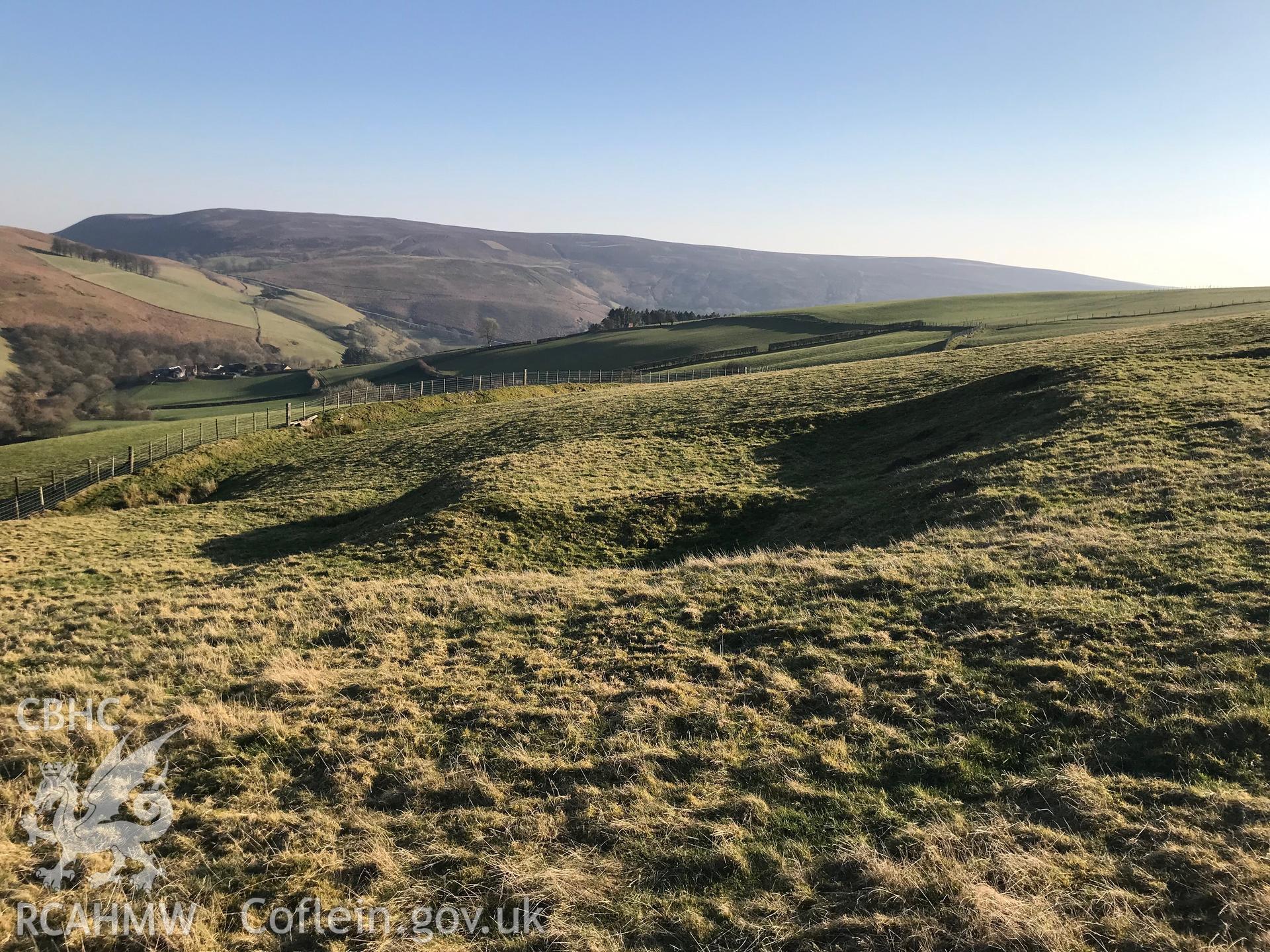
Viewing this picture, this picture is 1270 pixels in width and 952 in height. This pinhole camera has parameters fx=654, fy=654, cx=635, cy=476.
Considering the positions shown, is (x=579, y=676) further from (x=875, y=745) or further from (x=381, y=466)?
(x=381, y=466)

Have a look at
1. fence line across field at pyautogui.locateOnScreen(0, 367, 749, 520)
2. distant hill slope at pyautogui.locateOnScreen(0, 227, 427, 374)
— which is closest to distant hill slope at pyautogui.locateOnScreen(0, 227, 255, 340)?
distant hill slope at pyautogui.locateOnScreen(0, 227, 427, 374)

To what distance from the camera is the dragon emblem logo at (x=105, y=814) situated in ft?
21.7

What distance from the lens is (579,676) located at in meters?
9.95

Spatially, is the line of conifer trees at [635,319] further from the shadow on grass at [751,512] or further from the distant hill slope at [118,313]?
the shadow on grass at [751,512]

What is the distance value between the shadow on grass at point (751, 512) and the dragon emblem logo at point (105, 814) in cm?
1009

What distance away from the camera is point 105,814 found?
7355mm

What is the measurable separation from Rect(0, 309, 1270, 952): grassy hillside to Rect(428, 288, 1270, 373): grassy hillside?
50.9m

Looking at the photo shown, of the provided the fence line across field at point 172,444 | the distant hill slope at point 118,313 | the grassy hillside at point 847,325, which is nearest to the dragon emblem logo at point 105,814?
the fence line across field at point 172,444

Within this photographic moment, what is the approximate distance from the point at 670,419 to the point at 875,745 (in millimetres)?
28545

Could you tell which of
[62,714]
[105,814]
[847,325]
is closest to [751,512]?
[62,714]

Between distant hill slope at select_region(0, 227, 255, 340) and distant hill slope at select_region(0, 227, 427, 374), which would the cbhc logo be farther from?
A: distant hill slope at select_region(0, 227, 255, 340)

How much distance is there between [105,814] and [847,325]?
109181 mm

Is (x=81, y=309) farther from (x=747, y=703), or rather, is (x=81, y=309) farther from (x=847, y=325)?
(x=747, y=703)

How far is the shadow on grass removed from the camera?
18438 mm
